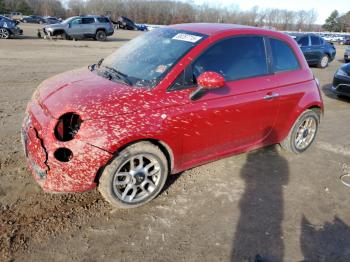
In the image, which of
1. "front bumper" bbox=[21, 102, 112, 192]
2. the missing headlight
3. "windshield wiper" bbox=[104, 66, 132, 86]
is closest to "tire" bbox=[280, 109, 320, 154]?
"windshield wiper" bbox=[104, 66, 132, 86]

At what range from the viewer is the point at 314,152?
18.0 feet

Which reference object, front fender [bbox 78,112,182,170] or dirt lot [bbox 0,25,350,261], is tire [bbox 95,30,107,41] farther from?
front fender [bbox 78,112,182,170]

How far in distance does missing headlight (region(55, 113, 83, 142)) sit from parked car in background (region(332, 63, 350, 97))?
7765 mm

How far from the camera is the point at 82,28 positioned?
2383 cm

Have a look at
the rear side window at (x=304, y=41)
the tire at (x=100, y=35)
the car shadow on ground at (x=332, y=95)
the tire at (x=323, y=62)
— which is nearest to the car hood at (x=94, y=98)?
the car shadow on ground at (x=332, y=95)

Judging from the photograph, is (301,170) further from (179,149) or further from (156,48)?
(156,48)

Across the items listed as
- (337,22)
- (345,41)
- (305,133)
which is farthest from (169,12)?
(305,133)

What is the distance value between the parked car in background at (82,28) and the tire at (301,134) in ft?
69.6

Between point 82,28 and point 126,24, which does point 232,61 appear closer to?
point 82,28

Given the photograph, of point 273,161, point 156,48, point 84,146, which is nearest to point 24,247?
point 84,146

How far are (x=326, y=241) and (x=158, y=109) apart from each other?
214cm

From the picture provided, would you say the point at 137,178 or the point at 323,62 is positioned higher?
the point at 137,178

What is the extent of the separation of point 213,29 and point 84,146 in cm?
215

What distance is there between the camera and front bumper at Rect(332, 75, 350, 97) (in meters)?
8.77
